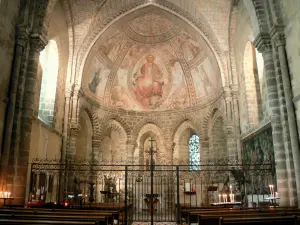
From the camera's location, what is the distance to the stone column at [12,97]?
10414 mm

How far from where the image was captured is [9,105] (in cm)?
1091

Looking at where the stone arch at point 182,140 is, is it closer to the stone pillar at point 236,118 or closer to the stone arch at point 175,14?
the stone pillar at point 236,118

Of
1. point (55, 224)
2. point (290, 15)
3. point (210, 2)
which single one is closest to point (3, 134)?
point (55, 224)

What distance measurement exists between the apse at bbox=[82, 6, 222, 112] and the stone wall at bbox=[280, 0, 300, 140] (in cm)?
778

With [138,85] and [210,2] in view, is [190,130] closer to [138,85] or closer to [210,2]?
[138,85]

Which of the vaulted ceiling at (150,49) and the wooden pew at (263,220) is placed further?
the vaulted ceiling at (150,49)

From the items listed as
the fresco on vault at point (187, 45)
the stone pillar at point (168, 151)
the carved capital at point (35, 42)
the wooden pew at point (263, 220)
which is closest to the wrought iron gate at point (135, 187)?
the stone pillar at point (168, 151)

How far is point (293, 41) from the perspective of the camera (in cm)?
1077

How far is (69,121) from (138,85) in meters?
7.32

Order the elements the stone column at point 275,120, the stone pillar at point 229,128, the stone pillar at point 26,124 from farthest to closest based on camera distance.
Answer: the stone pillar at point 229,128
the stone pillar at point 26,124
the stone column at point 275,120

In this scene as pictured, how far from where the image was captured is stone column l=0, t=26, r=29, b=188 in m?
10.4

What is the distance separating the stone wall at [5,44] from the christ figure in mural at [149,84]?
41.8ft

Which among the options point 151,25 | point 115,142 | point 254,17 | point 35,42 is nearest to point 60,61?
point 35,42

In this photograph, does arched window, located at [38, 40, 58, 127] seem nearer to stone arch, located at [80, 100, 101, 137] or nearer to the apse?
the apse
